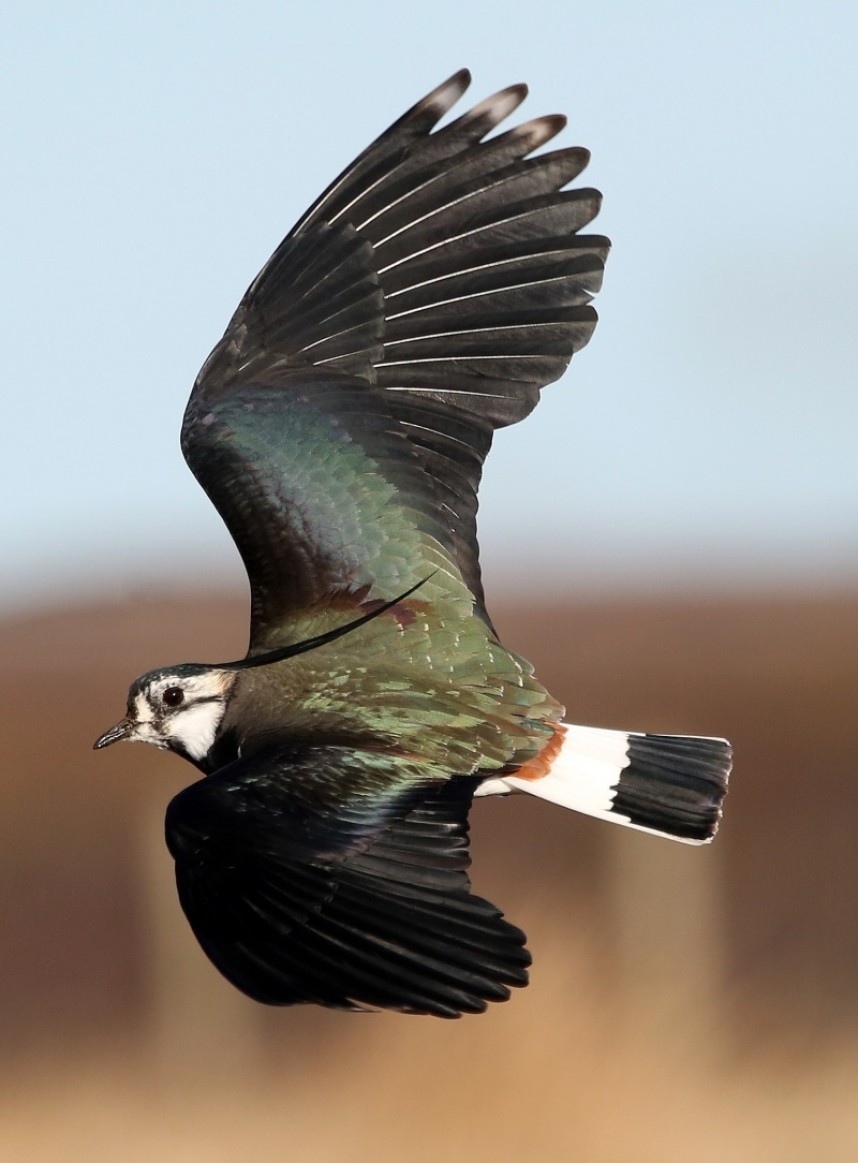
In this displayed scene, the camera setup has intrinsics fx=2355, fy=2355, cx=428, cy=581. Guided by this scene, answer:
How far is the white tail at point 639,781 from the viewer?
6.39 m

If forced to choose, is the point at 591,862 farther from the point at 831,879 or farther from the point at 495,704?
the point at 495,704

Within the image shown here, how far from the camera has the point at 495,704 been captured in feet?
20.4

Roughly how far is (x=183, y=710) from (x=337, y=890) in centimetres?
152

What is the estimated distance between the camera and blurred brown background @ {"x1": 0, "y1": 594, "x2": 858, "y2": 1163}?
33.5 feet

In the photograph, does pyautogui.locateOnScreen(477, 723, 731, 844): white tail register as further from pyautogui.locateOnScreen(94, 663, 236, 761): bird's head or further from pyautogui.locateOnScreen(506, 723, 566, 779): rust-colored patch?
pyautogui.locateOnScreen(94, 663, 236, 761): bird's head

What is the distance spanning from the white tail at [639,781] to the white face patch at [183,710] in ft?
2.61

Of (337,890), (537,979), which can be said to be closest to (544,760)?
(337,890)

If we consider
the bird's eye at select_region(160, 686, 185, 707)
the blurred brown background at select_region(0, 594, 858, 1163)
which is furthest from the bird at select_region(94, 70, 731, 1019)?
the blurred brown background at select_region(0, 594, 858, 1163)

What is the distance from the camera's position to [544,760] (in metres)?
6.38

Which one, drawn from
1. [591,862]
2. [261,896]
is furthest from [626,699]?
[261,896]

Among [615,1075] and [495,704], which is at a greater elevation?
[495,704]

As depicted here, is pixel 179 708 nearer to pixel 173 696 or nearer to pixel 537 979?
pixel 173 696

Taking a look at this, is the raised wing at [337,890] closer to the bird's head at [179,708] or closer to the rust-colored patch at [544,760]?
the rust-colored patch at [544,760]

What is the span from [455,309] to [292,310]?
1.57 ft
